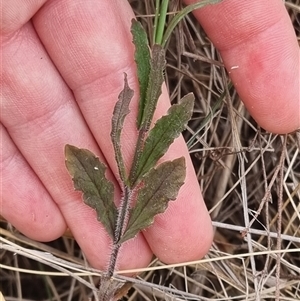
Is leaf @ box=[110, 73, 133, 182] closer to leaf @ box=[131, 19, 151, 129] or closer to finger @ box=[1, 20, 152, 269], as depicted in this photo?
leaf @ box=[131, 19, 151, 129]

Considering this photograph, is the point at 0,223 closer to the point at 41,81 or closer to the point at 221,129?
the point at 41,81

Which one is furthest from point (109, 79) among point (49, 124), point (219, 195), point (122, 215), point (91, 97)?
point (219, 195)

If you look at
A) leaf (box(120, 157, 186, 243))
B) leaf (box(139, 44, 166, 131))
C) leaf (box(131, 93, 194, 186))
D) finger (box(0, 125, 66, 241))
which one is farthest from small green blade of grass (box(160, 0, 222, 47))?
finger (box(0, 125, 66, 241))

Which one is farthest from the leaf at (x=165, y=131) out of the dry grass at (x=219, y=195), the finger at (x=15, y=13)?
the finger at (x=15, y=13)

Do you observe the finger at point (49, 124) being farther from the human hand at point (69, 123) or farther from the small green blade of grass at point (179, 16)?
the small green blade of grass at point (179, 16)

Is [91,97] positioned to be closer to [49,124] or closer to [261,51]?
[49,124]
